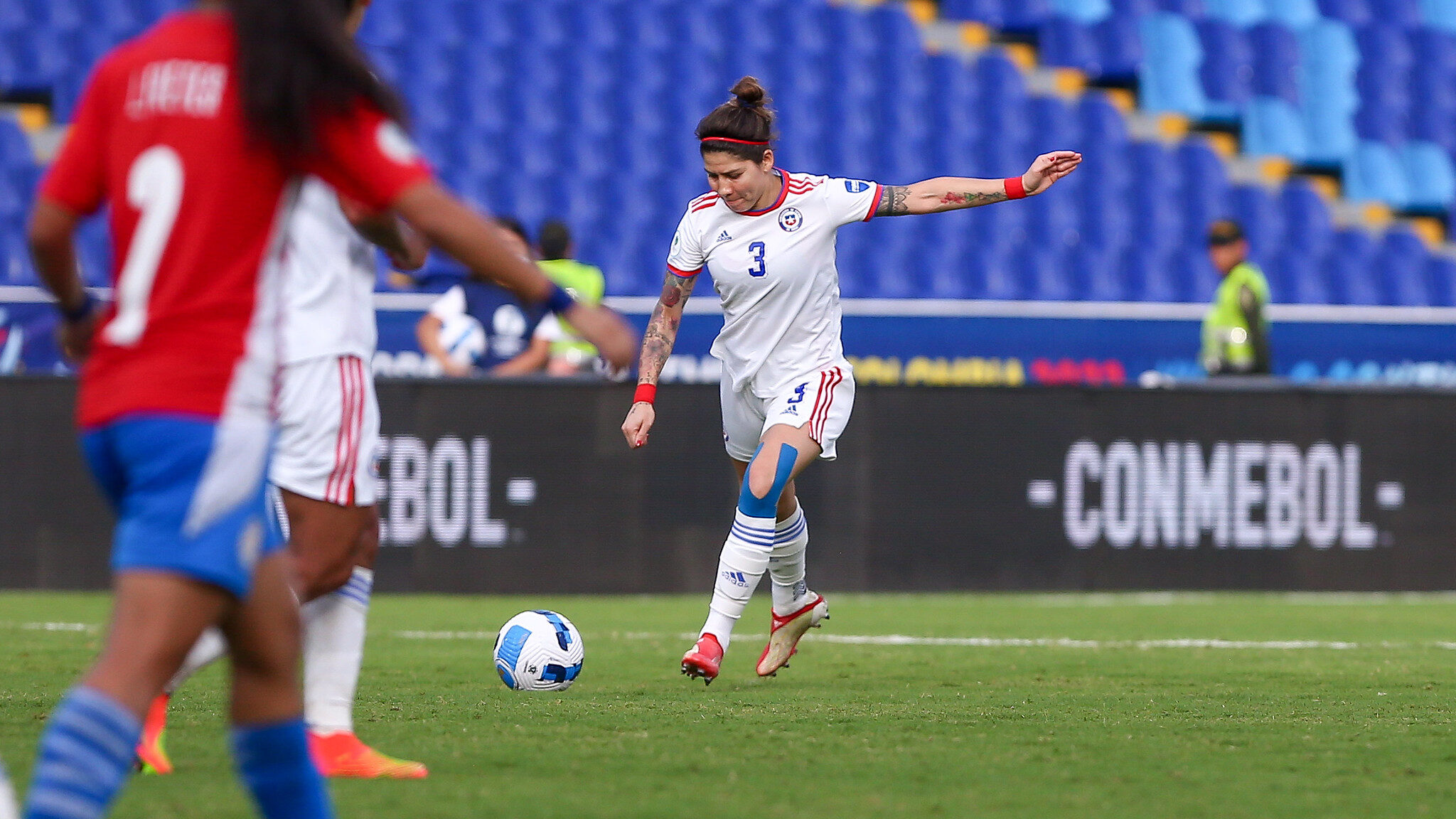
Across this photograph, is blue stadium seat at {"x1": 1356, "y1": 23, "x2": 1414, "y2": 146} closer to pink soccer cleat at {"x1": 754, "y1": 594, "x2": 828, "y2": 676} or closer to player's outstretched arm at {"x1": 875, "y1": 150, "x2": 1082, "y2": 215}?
player's outstretched arm at {"x1": 875, "y1": 150, "x2": 1082, "y2": 215}

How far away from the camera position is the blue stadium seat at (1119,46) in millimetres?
18172

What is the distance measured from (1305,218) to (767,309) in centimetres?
1280

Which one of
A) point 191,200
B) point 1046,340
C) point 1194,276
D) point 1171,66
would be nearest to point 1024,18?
point 1171,66

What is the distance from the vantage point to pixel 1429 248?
18.4 meters

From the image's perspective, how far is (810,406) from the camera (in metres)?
6.74

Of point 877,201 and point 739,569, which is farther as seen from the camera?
point 877,201

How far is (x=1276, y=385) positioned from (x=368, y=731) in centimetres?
793

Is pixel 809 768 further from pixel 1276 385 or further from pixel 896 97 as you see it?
pixel 896 97

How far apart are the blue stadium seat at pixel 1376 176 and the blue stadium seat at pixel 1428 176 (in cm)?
7

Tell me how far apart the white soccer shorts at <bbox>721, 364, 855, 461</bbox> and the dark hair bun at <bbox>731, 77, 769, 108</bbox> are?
101 cm

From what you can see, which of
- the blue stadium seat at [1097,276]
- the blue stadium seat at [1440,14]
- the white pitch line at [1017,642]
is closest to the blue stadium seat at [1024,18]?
the blue stadium seat at [1097,276]

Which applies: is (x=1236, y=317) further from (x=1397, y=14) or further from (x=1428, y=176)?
(x=1397, y=14)

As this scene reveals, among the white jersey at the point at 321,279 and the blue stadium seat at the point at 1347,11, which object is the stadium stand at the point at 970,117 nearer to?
the blue stadium seat at the point at 1347,11

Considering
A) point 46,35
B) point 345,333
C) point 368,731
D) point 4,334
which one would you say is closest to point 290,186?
point 345,333
